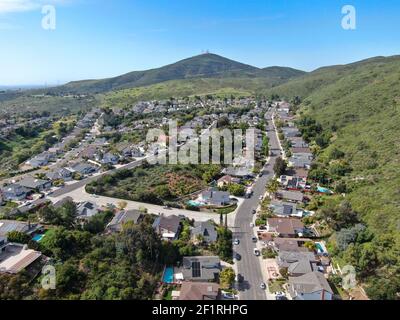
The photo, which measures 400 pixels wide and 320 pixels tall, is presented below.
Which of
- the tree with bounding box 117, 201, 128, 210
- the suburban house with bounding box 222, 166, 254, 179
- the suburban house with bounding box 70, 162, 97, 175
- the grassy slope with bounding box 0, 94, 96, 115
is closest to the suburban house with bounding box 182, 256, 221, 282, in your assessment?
the tree with bounding box 117, 201, 128, 210

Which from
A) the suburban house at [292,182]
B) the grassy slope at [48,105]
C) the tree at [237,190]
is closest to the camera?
the tree at [237,190]

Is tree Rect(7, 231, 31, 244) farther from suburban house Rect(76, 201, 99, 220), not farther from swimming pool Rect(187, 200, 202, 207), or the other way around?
swimming pool Rect(187, 200, 202, 207)

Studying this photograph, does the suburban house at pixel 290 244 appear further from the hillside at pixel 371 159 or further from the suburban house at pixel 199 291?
the suburban house at pixel 199 291

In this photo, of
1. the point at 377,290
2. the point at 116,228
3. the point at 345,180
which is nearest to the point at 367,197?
the point at 345,180

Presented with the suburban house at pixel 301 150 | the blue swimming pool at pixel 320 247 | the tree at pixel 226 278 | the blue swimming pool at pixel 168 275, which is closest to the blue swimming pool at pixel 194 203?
the blue swimming pool at pixel 168 275

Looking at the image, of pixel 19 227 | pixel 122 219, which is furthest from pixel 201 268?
pixel 19 227
